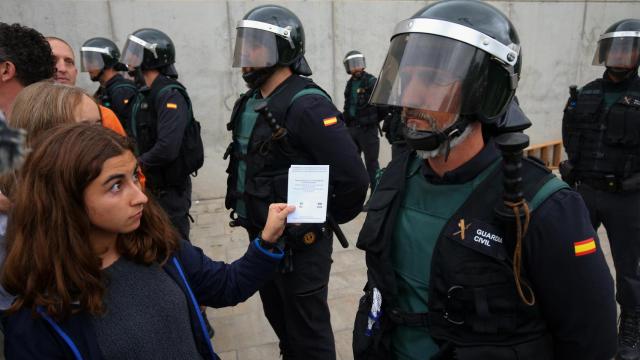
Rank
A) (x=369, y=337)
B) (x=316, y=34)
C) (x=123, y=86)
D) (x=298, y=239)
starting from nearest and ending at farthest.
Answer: (x=369, y=337) < (x=298, y=239) < (x=123, y=86) < (x=316, y=34)

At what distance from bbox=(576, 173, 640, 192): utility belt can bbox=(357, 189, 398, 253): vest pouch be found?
2.66 meters

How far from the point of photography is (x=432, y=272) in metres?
1.43

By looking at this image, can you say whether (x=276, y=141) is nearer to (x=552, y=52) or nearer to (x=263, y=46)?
(x=263, y=46)

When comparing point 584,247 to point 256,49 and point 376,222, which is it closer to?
point 376,222

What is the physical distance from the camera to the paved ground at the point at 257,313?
11.3 ft

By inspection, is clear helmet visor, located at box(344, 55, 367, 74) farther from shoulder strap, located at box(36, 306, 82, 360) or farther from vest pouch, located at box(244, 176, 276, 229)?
shoulder strap, located at box(36, 306, 82, 360)

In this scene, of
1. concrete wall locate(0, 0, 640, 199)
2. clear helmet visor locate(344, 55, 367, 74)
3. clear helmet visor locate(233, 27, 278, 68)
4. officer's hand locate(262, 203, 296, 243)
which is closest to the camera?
officer's hand locate(262, 203, 296, 243)

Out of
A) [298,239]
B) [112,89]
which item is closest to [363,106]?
[112,89]

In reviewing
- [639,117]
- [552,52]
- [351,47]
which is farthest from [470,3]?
[552,52]

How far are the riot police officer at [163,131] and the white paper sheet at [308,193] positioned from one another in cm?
197

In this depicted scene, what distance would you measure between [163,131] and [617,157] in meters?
3.51

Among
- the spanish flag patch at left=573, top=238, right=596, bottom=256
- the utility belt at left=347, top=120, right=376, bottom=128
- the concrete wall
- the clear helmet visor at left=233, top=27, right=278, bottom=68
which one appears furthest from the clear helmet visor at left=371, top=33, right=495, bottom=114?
the concrete wall

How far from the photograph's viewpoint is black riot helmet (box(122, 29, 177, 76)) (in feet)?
13.2

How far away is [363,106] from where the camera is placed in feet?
25.0
